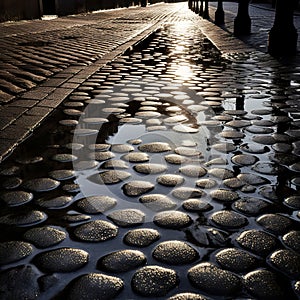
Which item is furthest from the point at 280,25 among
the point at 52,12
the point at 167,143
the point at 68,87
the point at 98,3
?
the point at 98,3

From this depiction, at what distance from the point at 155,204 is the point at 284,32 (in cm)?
647

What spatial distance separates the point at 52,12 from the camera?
67.2ft

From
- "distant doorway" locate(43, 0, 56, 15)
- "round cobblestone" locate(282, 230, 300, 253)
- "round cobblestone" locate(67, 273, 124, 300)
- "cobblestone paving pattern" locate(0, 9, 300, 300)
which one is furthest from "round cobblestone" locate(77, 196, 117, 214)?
"distant doorway" locate(43, 0, 56, 15)

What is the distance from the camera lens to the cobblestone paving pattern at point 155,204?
1.59 metres

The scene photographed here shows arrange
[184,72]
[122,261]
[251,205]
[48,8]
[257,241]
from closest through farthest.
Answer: [122,261]
[257,241]
[251,205]
[184,72]
[48,8]

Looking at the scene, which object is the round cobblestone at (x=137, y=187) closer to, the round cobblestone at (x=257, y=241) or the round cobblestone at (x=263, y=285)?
the round cobblestone at (x=257, y=241)

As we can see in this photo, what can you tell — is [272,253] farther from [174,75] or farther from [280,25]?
[280,25]

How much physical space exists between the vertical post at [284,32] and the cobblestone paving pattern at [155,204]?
390 centimetres

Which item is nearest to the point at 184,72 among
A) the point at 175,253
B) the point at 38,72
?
the point at 38,72

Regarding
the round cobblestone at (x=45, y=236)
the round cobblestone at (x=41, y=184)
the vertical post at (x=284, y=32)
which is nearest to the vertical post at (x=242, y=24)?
the vertical post at (x=284, y=32)

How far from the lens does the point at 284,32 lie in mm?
7621

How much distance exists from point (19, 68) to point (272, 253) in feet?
16.8

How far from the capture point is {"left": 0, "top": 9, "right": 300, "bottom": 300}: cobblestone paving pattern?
1586mm

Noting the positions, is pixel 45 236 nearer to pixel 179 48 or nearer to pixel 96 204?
pixel 96 204
